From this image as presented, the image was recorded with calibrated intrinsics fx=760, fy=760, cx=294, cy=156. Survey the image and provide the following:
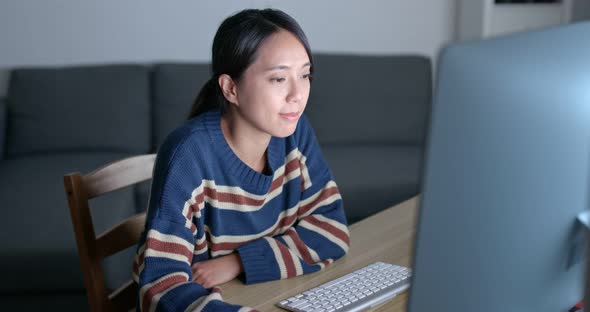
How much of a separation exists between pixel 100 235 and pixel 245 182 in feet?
1.01

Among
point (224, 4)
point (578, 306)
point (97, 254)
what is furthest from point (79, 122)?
point (578, 306)

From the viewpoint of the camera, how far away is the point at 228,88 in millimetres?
1296

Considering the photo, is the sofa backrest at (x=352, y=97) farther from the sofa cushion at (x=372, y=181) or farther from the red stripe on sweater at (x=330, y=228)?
the red stripe on sweater at (x=330, y=228)

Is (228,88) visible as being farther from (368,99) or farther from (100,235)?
(368,99)

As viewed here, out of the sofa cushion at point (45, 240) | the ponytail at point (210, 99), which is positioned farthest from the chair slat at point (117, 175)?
the sofa cushion at point (45, 240)

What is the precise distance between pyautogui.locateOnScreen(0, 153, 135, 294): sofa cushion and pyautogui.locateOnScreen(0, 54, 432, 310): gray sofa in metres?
0.15

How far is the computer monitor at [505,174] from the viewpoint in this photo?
0.56 m

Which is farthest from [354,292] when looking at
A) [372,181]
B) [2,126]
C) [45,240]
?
[2,126]

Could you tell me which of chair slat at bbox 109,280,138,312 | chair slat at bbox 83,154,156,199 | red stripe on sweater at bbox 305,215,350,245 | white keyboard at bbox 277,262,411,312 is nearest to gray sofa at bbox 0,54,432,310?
chair slat at bbox 83,154,156,199

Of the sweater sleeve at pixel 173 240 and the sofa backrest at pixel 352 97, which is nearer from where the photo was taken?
the sweater sleeve at pixel 173 240

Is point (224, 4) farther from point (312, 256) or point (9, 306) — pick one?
point (312, 256)

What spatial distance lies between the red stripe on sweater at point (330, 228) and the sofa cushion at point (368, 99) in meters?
2.04

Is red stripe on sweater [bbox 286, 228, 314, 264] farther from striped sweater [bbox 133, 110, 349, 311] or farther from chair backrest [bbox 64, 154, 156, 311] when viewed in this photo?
chair backrest [bbox 64, 154, 156, 311]

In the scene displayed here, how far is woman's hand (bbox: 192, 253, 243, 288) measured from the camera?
1.19 metres
